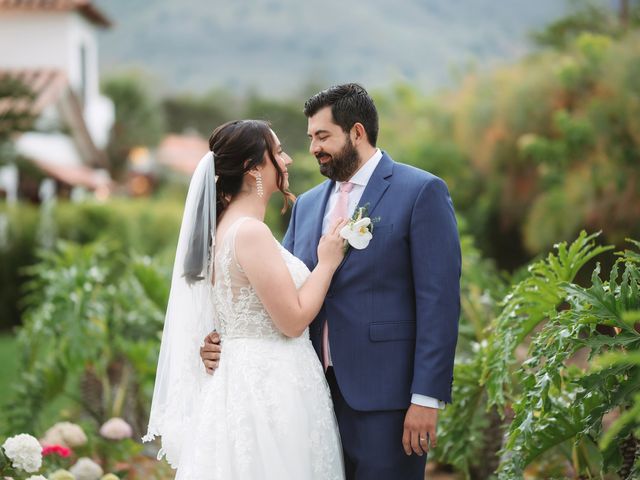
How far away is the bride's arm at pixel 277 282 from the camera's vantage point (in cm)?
311

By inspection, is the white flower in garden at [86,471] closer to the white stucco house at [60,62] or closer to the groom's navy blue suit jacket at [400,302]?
the groom's navy blue suit jacket at [400,302]

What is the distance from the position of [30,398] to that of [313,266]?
149 inches

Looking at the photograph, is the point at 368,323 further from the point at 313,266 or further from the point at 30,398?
the point at 30,398

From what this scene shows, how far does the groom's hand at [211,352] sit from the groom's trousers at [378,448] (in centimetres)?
55

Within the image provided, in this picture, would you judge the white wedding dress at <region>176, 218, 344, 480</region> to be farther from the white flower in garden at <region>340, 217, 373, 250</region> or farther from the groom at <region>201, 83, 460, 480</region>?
the white flower in garden at <region>340, 217, 373, 250</region>

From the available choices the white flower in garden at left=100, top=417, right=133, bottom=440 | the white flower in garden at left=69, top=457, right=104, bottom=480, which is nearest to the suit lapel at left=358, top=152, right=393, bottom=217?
the white flower in garden at left=69, top=457, right=104, bottom=480

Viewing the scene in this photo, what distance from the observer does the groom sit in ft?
10.2

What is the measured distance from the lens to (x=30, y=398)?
640cm

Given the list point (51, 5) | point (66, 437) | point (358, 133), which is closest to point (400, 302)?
point (358, 133)

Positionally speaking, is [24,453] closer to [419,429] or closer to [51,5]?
[419,429]

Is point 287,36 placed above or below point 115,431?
above

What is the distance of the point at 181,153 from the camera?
51719 mm

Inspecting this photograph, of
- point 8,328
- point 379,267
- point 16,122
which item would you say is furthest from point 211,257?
point 8,328

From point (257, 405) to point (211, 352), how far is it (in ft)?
1.01
